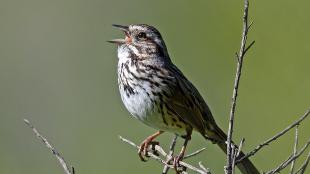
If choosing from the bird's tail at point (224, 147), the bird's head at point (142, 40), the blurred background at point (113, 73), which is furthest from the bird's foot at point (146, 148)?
the blurred background at point (113, 73)

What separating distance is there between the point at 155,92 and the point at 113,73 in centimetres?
496

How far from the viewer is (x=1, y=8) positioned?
47.4 ft

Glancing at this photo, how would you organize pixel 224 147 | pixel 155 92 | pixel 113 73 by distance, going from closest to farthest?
pixel 155 92
pixel 224 147
pixel 113 73

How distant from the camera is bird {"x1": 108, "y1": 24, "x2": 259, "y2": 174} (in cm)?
659

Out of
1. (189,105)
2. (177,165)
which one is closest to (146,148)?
(189,105)

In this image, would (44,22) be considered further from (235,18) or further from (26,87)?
(235,18)

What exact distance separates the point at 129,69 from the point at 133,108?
31cm

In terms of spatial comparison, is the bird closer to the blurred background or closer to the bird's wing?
the bird's wing

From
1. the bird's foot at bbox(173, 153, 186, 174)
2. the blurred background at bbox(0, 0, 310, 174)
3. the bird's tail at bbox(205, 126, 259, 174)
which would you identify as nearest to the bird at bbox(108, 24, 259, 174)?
the bird's tail at bbox(205, 126, 259, 174)

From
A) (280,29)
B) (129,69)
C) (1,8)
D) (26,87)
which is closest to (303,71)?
(280,29)

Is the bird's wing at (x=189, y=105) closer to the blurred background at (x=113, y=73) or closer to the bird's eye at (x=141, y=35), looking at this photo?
the bird's eye at (x=141, y=35)

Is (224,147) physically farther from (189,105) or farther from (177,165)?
(177,165)

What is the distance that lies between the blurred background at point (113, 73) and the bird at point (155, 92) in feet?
8.39

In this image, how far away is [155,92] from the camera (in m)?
6.64
